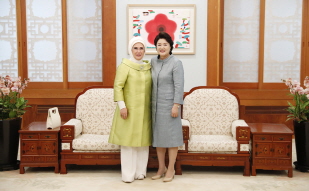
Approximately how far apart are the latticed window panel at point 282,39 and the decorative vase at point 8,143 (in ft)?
11.7

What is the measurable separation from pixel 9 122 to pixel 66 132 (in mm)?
670

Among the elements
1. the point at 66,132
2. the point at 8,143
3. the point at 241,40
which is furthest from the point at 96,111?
the point at 241,40

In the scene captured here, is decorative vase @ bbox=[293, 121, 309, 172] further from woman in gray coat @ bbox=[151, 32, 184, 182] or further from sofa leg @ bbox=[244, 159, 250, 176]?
woman in gray coat @ bbox=[151, 32, 184, 182]

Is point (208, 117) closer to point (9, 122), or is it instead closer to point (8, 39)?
point (9, 122)

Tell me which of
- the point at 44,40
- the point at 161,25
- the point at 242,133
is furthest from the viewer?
the point at 44,40

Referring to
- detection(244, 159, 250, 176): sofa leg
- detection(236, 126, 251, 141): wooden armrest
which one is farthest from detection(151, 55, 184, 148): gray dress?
detection(244, 159, 250, 176): sofa leg

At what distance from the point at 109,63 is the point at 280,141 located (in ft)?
8.16

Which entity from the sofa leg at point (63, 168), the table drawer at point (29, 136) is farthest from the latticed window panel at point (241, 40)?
the table drawer at point (29, 136)

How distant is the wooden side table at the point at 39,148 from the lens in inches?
155

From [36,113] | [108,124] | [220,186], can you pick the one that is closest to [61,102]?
[36,113]

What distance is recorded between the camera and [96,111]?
14.3ft

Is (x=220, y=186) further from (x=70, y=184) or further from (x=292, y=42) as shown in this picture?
(x=292, y=42)

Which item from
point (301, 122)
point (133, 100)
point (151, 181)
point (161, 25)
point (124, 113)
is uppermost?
point (161, 25)

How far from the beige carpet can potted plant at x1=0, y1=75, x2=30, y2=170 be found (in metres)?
0.15
